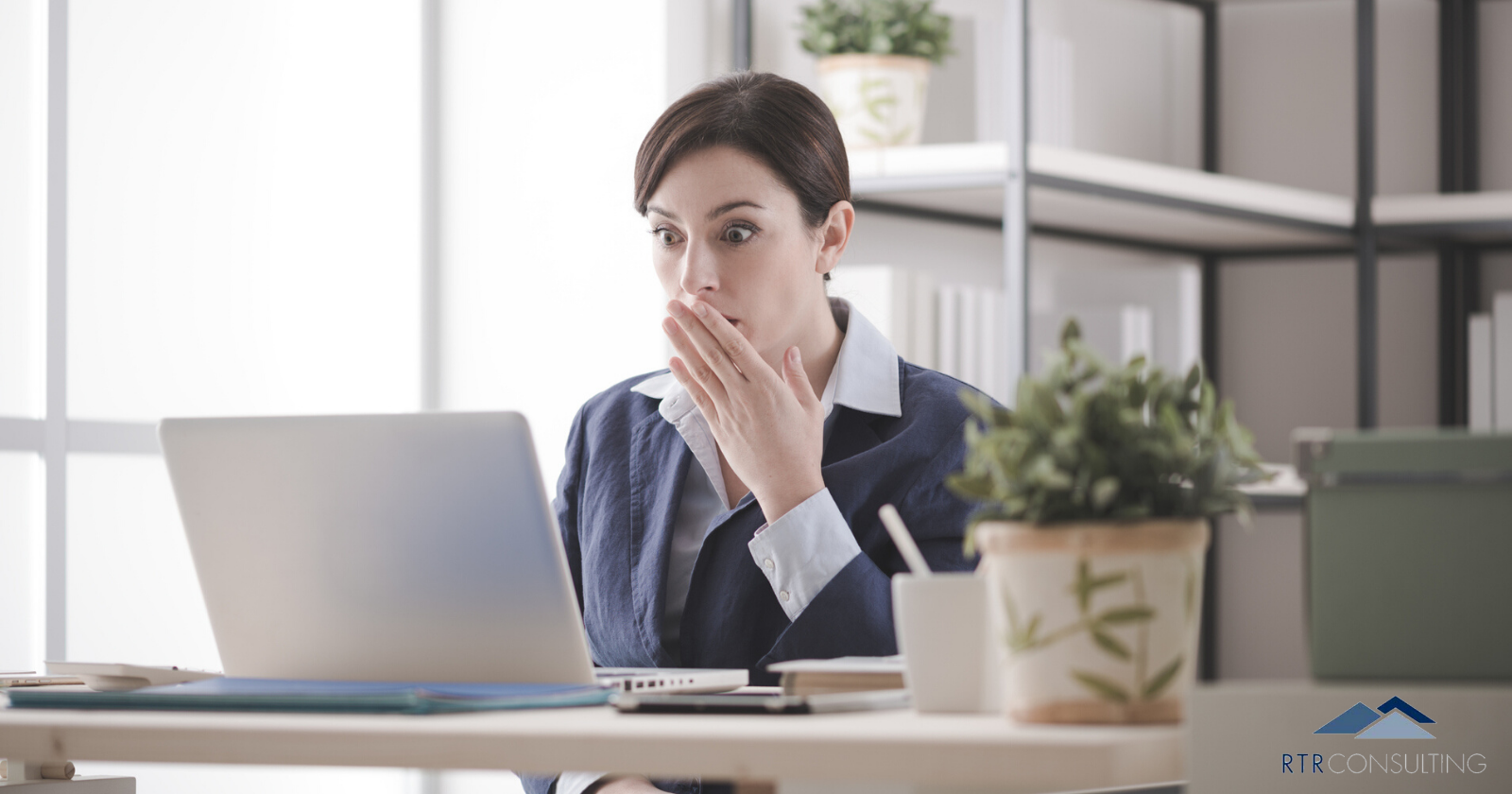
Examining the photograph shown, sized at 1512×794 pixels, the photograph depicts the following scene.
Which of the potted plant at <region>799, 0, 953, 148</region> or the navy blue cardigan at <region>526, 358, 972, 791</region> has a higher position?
the potted plant at <region>799, 0, 953, 148</region>

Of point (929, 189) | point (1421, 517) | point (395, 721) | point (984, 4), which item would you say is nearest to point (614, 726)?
point (395, 721)

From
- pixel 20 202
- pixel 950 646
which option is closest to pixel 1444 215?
pixel 950 646

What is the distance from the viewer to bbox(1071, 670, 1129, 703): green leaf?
729mm

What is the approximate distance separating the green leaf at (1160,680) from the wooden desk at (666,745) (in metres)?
0.02

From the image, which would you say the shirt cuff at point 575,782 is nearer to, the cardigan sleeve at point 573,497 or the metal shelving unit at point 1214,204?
the cardigan sleeve at point 573,497

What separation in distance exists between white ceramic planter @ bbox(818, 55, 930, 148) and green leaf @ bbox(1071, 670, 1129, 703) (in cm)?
167

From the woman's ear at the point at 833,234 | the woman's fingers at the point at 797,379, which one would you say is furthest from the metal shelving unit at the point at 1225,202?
the woman's fingers at the point at 797,379

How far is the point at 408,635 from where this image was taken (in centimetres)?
100

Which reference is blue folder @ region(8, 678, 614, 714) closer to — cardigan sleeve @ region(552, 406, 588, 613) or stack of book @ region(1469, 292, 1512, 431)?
cardigan sleeve @ region(552, 406, 588, 613)

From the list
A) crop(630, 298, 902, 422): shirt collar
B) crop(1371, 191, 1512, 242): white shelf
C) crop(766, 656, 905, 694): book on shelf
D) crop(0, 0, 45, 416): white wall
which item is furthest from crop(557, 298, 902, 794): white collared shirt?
crop(1371, 191, 1512, 242): white shelf

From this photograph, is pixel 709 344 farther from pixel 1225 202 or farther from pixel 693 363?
pixel 1225 202

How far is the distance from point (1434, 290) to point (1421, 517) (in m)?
2.36

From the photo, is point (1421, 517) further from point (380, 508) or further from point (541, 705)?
point (380, 508)

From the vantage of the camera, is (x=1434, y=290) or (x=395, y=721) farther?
(x=1434, y=290)
